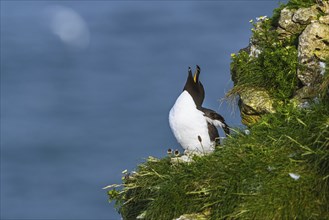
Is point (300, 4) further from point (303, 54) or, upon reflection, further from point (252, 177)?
point (252, 177)

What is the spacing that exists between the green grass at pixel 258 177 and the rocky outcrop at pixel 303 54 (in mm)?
758

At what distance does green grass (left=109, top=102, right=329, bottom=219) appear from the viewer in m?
11.9

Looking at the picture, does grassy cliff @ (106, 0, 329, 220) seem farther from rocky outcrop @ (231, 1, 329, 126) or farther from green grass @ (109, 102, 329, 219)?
rocky outcrop @ (231, 1, 329, 126)

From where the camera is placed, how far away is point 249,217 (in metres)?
11.9

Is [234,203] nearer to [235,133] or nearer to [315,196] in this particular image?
[315,196]

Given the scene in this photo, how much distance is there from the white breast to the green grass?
113cm

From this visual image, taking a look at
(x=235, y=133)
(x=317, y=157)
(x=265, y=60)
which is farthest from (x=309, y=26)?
(x=317, y=157)

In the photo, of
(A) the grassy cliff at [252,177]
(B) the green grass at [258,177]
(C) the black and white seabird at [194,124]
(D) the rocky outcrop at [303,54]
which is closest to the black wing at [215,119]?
(C) the black and white seabird at [194,124]

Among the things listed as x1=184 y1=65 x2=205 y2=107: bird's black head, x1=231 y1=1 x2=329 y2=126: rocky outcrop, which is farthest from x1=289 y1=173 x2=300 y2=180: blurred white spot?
x1=184 y1=65 x2=205 y2=107: bird's black head

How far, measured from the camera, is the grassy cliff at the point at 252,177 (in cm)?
1189

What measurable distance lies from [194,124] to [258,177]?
277cm

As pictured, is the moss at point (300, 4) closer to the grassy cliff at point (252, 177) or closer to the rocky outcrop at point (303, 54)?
the rocky outcrop at point (303, 54)

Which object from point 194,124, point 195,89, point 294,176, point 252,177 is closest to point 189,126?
point 194,124

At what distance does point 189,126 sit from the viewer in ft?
48.9
